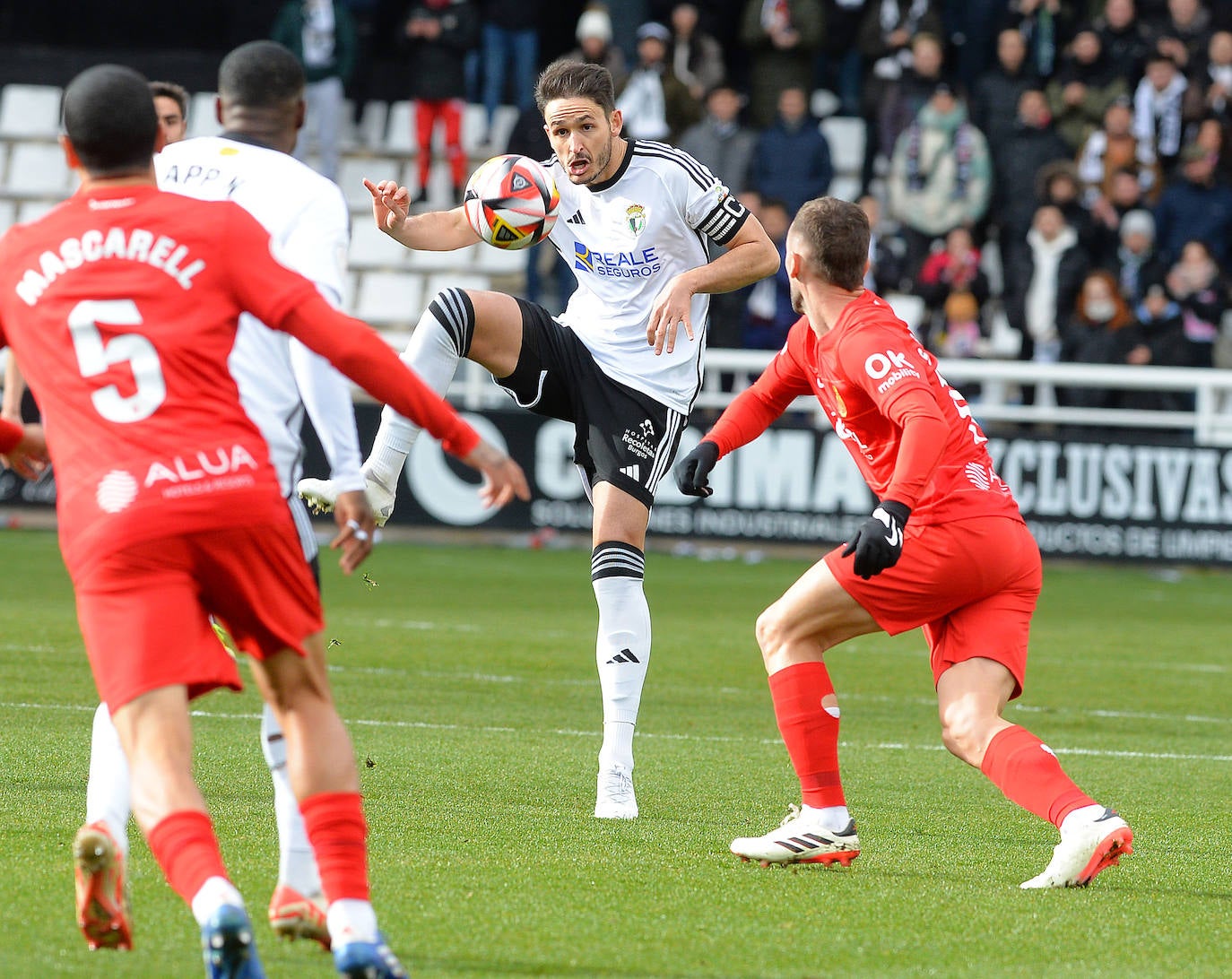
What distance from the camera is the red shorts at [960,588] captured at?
537 centimetres

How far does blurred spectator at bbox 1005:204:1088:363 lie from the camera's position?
1641cm

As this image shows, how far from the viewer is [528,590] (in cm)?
1341

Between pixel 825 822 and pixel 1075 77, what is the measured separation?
45.5ft

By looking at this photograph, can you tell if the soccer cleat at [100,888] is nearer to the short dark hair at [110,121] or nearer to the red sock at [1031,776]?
the short dark hair at [110,121]

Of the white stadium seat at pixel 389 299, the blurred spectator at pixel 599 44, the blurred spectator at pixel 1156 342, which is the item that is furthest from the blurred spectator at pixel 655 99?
the blurred spectator at pixel 1156 342

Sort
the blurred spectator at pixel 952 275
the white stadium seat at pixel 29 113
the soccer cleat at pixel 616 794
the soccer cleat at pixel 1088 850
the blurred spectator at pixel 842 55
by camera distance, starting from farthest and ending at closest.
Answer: the white stadium seat at pixel 29 113 → the blurred spectator at pixel 842 55 → the blurred spectator at pixel 952 275 → the soccer cleat at pixel 616 794 → the soccer cleat at pixel 1088 850

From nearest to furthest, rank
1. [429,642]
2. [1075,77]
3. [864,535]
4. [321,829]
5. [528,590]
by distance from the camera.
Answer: [321,829] < [864,535] < [429,642] < [528,590] < [1075,77]

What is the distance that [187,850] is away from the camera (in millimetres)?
3496

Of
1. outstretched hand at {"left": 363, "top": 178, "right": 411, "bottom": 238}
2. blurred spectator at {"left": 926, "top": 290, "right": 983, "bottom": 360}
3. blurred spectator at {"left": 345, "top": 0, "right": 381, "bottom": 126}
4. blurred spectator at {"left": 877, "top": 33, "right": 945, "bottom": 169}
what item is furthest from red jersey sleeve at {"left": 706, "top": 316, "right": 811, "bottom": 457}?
blurred spectator at {"left": 345, "top": 0, "right": 381, "bottom": 126}

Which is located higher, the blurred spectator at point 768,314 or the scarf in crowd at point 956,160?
the scarf in crowd at point 956,160

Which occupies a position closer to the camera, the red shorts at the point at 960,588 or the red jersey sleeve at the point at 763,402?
the red shorts at the point at 960,588

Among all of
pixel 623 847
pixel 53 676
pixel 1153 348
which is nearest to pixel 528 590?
pixel 53 676

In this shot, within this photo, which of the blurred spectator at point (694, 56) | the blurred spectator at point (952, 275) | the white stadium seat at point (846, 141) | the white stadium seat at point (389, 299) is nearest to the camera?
the blurred spectator at point (952, 275)

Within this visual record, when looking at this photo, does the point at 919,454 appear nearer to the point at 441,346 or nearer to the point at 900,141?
the point at 441,346
